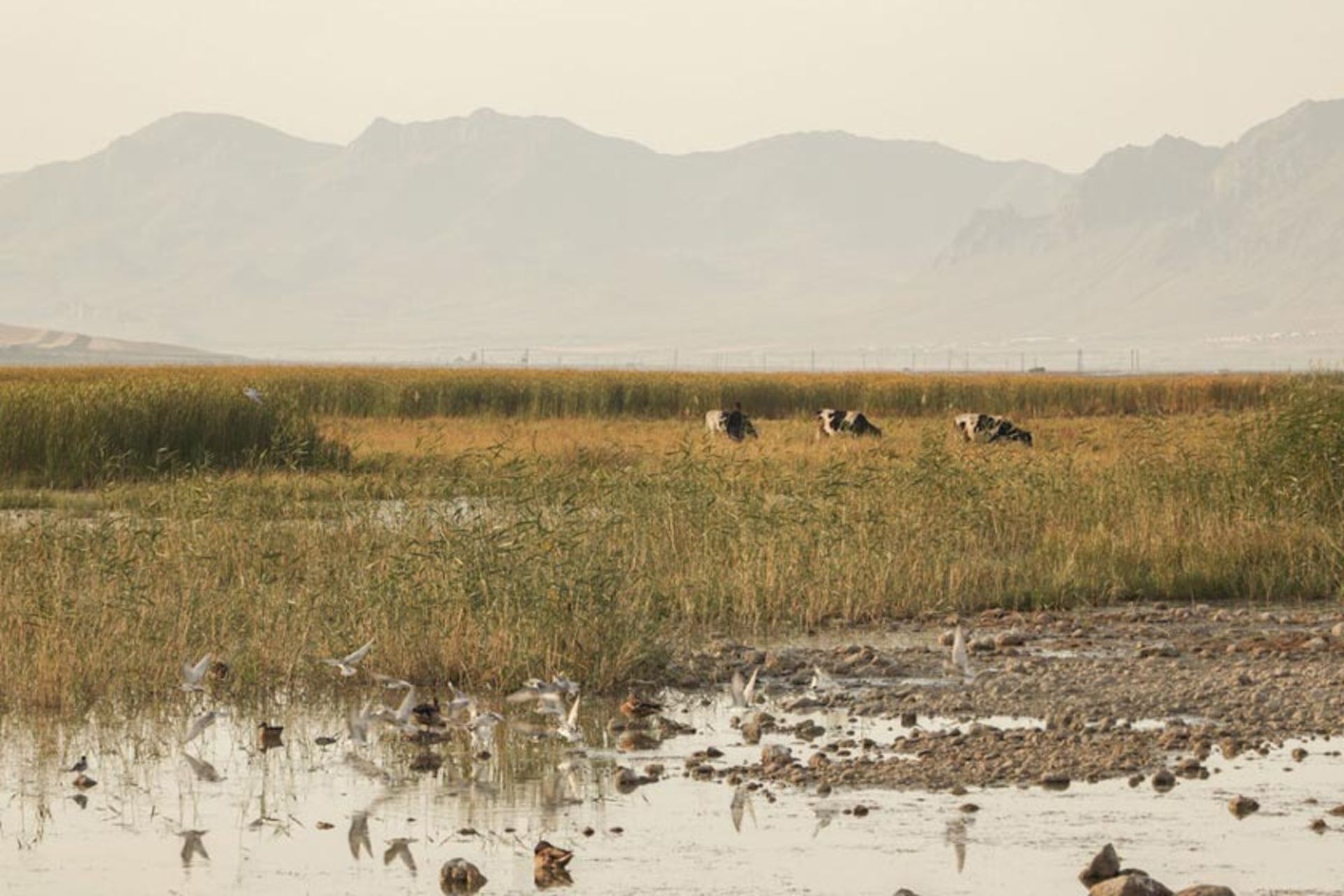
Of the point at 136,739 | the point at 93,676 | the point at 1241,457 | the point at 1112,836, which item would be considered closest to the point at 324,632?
the point at 93,676

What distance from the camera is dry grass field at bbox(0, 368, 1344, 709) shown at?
13461 millimetres

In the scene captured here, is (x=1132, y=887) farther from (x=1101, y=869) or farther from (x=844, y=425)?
(x=844, y=425)

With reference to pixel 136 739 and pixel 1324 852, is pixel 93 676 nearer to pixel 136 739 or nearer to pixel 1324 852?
pixel 136 739

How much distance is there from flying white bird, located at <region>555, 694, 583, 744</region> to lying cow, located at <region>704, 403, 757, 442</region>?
2662 cm

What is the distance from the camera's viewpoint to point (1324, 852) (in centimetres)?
906

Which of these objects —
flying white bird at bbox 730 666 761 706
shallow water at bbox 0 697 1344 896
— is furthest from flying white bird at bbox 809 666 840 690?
shallow water at bbox 0 697 1344 896

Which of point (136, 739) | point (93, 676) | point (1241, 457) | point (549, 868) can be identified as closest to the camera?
point (549, 868)

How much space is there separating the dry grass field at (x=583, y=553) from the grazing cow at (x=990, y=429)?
8.20 metres

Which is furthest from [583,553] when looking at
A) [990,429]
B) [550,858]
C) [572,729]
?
[990,429]

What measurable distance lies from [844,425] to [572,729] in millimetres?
29098

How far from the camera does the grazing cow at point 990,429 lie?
1459 inches

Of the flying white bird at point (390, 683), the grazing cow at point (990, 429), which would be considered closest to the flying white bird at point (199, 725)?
the flying white bird at point (390, 683)

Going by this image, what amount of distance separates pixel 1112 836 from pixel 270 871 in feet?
12.4

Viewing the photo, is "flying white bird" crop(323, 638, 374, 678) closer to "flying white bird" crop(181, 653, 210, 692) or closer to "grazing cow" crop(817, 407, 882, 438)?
"flying white bird" crop(181, 653, 210, 692)
